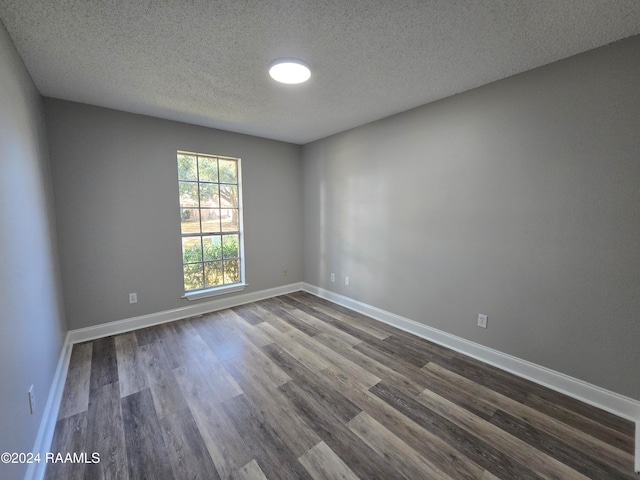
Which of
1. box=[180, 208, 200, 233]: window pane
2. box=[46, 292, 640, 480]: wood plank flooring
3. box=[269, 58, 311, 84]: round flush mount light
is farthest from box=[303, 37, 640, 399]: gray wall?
box=[180, 208, 200, 233]: window pane

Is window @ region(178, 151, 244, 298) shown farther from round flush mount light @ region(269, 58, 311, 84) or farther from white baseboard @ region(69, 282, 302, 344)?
round flush mount light @ region(269, 58, 311, 84)

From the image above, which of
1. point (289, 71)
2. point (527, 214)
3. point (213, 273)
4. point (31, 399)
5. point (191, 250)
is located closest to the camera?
point (31, 399)

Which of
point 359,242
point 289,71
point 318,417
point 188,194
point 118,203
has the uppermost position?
point 289,71

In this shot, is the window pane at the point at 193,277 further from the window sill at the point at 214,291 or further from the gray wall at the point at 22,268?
the gray wall at the point at 22,268

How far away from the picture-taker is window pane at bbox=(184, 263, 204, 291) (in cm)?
350

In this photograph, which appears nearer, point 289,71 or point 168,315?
point 289,71

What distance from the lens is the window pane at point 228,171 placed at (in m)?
3.71

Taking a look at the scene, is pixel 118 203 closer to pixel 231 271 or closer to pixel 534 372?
pixel 231 271

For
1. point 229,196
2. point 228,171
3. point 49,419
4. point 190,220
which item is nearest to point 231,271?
point 190,220

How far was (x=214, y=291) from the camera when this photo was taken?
3635mm

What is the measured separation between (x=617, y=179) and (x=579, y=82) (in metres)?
0.73

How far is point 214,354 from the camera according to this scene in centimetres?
254

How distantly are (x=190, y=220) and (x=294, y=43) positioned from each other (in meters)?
2.56

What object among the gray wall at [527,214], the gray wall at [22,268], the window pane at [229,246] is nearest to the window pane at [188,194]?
the window pane at [229,246]
